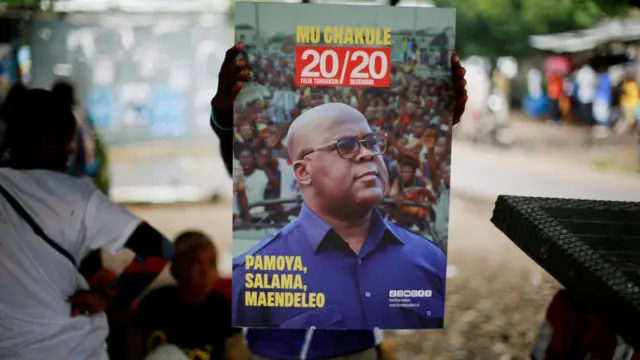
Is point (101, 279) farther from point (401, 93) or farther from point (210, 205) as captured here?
point (210, 205)

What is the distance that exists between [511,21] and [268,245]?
768 cm

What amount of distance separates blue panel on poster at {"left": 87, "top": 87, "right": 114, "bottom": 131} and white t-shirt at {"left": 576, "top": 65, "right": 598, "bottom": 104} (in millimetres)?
8473

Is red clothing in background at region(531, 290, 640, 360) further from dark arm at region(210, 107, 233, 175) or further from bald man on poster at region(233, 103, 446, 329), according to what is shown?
dark arm at region(210, 107, 233, 175)

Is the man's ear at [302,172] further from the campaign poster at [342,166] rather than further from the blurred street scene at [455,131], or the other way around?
the blurred street scene at [455,131]

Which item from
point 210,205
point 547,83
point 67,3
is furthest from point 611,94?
point 67,3

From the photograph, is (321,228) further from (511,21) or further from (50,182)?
Answer: (511,21)

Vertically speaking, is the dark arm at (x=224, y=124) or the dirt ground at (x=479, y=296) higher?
the dark arm at (x=224, y=124)

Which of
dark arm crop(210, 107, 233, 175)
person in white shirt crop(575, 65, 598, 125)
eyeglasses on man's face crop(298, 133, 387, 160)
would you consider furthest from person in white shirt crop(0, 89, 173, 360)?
person in white shirt crop(575, 65, 598, 125)

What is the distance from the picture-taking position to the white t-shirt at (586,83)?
14.5 meters

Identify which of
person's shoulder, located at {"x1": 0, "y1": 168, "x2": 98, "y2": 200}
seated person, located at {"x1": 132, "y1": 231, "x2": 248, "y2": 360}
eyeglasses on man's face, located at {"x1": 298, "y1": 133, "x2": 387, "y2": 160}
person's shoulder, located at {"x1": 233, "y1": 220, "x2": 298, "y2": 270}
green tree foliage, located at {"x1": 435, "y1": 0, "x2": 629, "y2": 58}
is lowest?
seated person, located at {"x1": 132, "y1": 231, "x2": 248, "y2": 360}

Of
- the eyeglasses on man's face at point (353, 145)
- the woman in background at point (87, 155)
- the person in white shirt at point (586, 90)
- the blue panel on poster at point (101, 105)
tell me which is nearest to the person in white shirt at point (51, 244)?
the eyeglasses on man's face at point (353, 145)

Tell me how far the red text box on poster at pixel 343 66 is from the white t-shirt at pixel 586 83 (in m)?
13.3

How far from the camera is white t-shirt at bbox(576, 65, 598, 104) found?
14523mm

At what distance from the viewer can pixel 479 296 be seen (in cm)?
645
